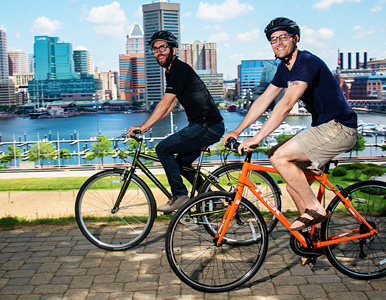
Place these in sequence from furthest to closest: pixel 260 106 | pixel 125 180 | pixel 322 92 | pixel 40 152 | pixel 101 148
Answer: pixel 101 148
pixel 40 152
pixel 125 180
pixel 260 106
pixel 322 92

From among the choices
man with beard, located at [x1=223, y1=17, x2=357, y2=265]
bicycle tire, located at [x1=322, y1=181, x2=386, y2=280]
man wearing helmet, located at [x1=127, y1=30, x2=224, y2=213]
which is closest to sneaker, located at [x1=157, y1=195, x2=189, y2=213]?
man wearing helmet, located at [x1=127, y1=30, x2=224, y2=213]

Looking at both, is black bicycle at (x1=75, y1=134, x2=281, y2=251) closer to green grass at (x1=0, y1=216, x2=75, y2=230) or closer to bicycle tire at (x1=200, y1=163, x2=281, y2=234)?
bicycle tire at (x1=200, y1=163, x2=281, y2=234)

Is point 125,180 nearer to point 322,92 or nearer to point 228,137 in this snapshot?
point 228,137

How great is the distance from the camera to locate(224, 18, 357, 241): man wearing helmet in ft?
9.04

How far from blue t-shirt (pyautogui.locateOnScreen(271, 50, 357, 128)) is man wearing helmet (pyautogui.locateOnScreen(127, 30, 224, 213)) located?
3.02 ft

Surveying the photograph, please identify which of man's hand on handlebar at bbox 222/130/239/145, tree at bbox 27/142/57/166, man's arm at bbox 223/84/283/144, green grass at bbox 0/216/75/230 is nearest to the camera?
man's hand on handlebar at bbox 222/130/239/145

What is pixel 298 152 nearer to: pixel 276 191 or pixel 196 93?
pixel 276 191

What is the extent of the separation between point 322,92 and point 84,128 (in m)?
124

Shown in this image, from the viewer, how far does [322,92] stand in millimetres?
2834

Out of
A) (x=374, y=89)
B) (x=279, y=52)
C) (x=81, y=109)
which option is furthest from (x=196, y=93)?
(x=81, y=109)

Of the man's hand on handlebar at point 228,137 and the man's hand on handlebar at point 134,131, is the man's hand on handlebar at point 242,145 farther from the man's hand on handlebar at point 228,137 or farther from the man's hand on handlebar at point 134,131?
the man's hand on handlebar at point 134,131

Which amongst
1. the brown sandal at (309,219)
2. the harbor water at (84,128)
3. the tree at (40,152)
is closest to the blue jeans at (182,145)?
the brown sandal at (309,219)

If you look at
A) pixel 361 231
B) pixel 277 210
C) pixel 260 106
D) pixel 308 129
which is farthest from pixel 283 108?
pixel 361 231

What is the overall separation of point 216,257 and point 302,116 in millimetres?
126264
